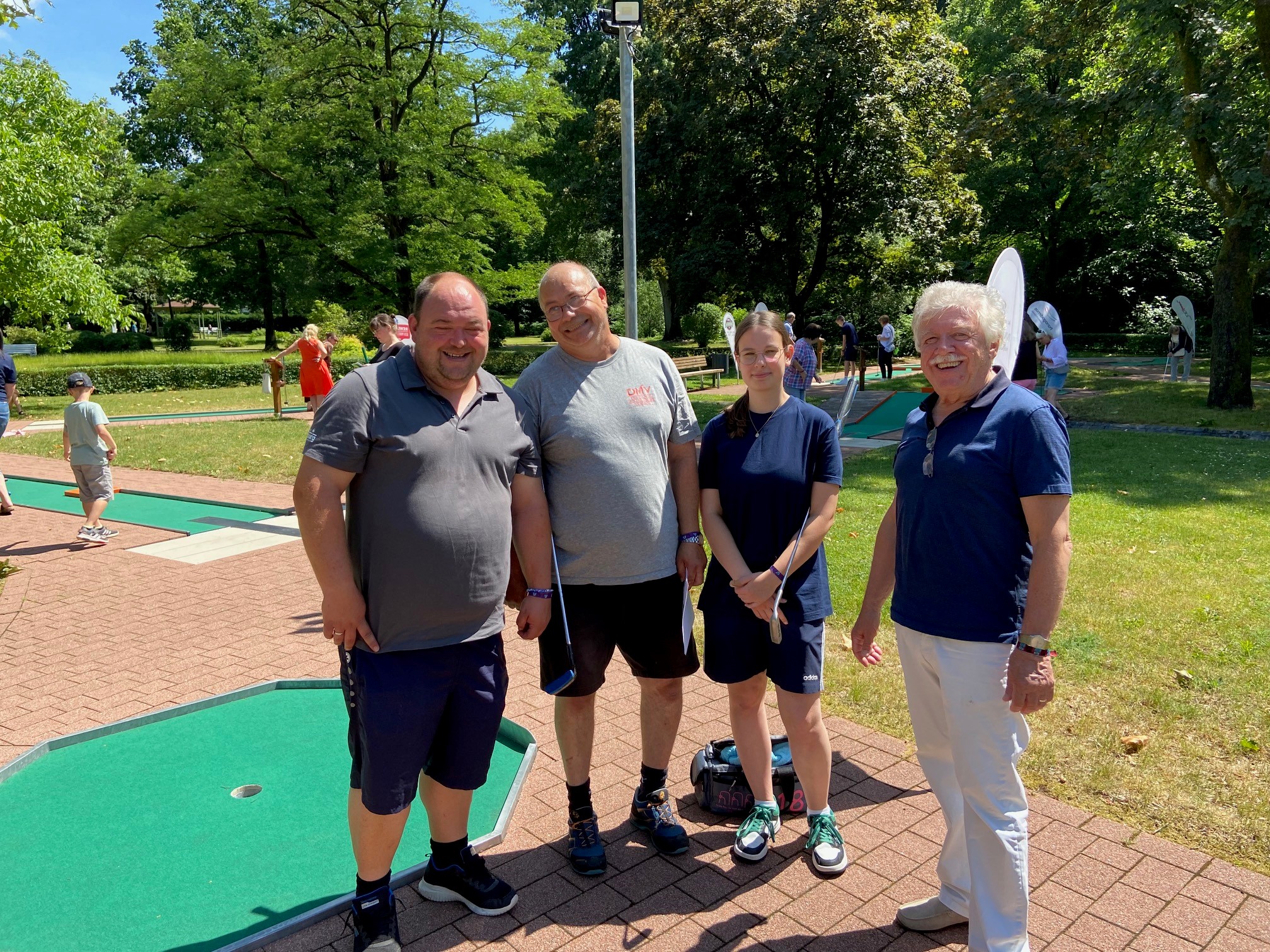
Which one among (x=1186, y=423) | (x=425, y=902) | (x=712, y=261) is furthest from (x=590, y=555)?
(x=712, y=261)

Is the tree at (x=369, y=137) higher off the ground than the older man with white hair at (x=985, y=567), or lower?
higher

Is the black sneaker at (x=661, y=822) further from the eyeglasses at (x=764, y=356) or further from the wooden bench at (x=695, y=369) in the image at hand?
the wooden bench at (x=695, y=369)

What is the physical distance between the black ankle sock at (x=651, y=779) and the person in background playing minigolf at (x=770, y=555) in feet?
1.15

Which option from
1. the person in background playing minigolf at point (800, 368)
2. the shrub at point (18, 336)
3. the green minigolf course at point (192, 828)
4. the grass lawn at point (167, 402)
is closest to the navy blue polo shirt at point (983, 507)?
the person in background playing minigolf at point (800, 368)

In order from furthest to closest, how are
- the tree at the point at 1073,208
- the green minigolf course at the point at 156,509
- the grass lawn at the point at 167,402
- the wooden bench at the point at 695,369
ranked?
the tree at the point at 1073,208
the wooden bench at the point at 695,369
the grass lawn at the point at 167,402
the green minigolf course at the point at 156,509

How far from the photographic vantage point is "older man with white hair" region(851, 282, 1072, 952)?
7.63 ft

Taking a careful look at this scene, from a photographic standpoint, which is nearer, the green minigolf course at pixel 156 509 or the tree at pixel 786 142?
the green minigolf course at pixel 156 509

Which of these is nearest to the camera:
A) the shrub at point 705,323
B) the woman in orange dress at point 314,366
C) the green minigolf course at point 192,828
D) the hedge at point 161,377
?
the green minigolf course at point 192,828

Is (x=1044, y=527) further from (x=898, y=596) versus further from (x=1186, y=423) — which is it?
(x=1186, y=423)

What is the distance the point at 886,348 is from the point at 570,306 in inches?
884

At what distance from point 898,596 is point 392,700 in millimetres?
1497

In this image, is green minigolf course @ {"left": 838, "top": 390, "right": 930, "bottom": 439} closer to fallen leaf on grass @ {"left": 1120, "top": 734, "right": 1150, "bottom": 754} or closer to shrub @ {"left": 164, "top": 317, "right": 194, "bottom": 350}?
fallen leaf on grass @ {"left": 1120, "top": 734, "right": 1150, "bottom": 754}

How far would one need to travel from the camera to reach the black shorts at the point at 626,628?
120 inches

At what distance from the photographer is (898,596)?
264 cm
